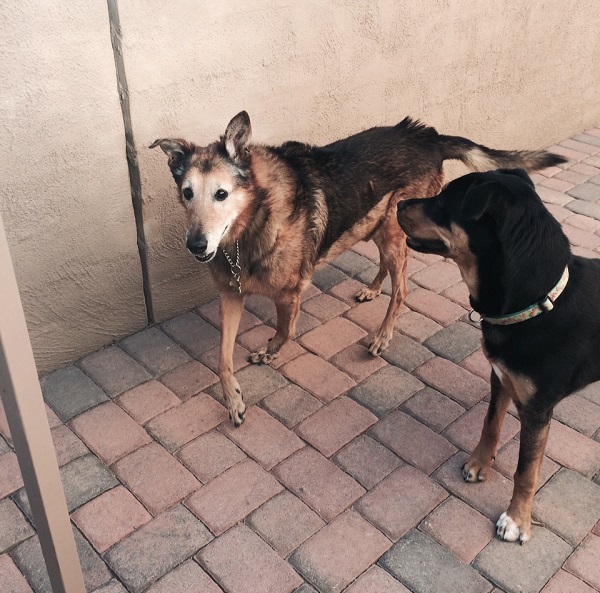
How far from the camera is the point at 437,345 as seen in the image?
13.1ft

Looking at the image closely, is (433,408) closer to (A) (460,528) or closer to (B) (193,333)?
(A) (460,528)

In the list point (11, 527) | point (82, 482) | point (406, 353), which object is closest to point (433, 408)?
point (406, 353)

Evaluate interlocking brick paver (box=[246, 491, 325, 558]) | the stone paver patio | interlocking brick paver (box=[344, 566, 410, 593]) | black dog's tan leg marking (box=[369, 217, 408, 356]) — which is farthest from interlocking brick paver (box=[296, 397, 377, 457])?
interlocking brick paver (box=[344, 566, 410, 593])

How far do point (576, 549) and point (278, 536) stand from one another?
1.26 meters

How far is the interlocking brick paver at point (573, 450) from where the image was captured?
312 cm

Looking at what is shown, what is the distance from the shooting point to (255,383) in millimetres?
3689

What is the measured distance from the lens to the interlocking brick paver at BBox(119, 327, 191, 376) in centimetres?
380

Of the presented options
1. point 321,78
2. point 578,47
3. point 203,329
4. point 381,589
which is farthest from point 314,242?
point 578,47

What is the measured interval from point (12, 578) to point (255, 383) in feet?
5.08

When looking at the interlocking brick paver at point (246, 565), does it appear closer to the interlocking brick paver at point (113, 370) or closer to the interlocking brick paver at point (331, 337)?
the interlocking brick paver at point (113, 370)

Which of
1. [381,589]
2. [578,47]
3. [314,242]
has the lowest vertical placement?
[381,589]

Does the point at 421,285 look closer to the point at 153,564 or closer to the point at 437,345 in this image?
the point at 437,345

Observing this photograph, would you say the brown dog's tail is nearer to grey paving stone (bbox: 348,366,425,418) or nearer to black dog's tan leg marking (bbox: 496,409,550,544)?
grey paving stone (bbox: 348,366,425,418)

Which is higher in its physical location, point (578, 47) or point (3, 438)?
point (578, 47)
